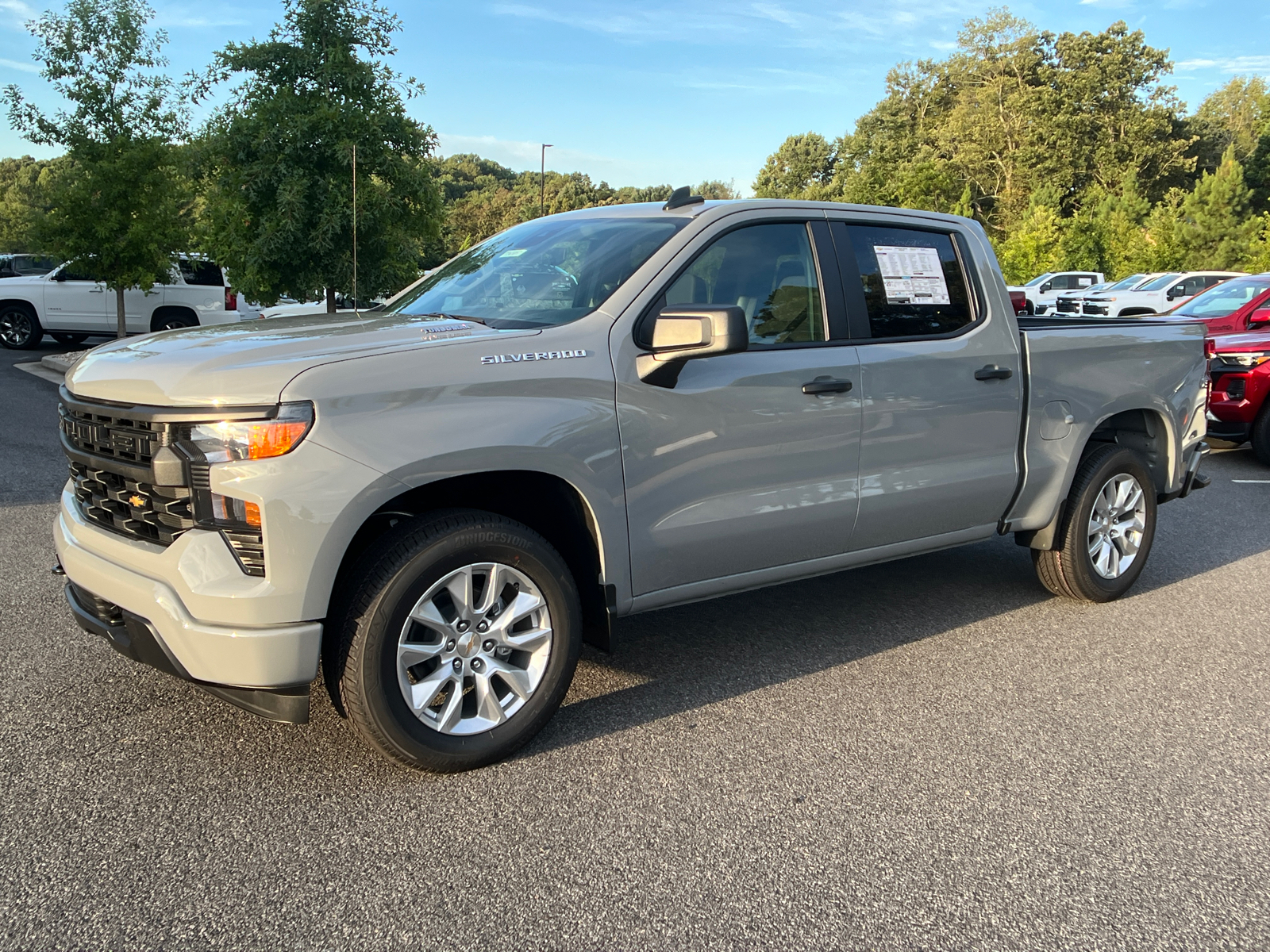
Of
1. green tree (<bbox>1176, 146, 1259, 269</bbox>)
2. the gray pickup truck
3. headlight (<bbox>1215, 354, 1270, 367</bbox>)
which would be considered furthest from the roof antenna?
green tree (<bbox>1176, 146, 1259, 269</bbox>)

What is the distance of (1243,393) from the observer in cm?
961

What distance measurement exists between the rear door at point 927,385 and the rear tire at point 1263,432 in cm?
631

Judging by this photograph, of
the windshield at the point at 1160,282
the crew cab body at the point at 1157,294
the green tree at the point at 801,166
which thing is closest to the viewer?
the crew cab body at the point at 1157,294

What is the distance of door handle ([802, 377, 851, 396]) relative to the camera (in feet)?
13.1

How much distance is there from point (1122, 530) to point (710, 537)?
109 inches

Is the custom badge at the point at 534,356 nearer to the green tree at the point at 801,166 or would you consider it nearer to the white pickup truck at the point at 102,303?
the white pickup truck at the point at 102,303

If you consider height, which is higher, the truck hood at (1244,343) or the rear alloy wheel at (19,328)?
the rear alloy wheel at (19,328)

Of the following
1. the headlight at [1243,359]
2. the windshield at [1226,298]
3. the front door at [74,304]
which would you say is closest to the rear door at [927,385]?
the headlight at [1243,359]

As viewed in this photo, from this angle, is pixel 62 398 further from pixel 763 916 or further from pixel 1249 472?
pixel 1249 472

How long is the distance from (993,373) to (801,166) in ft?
372

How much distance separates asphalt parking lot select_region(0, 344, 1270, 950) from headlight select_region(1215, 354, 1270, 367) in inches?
228

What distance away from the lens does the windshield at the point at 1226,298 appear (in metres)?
11.4

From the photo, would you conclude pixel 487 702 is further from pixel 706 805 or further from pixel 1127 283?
pixel 1127 283

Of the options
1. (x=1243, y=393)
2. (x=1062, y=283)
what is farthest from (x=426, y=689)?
(x=1062, y=283)
